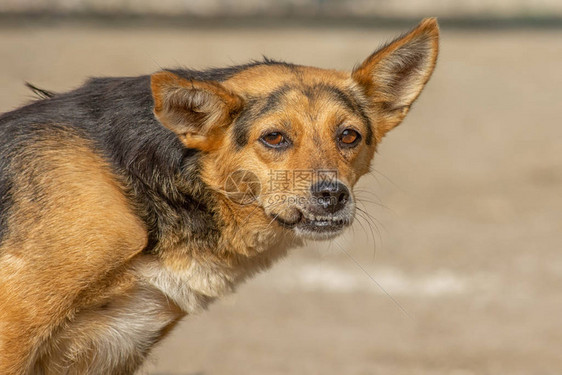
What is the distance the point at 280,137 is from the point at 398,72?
1.04 meters

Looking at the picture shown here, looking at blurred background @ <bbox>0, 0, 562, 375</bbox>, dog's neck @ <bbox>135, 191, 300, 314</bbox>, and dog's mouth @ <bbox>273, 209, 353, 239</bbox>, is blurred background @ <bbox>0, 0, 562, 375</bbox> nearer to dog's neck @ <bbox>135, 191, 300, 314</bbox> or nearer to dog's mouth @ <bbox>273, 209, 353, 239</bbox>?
dog's neck @ <bbox>135, 191, 300, 314</bbox>

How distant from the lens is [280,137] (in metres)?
5.27

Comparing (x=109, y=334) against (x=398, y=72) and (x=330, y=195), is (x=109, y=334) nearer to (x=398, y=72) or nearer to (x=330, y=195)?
(x=330, y=195)

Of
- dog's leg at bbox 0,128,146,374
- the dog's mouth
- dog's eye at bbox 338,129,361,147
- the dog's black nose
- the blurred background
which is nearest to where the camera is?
dog's leg at bbox 0,128,146,374

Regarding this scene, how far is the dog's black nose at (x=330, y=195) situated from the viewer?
5051mm

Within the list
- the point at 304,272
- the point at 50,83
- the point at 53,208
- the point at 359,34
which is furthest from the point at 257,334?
the point at 359,34

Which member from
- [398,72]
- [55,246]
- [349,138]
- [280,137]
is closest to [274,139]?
[280,137]

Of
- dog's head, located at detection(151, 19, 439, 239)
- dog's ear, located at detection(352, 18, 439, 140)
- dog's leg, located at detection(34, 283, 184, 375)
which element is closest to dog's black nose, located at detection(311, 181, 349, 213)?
dog's head, located at detection(151, 19, 439, 239)

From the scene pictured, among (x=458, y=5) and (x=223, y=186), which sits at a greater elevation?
(x=223, y=186)

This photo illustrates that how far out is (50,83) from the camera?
15258mm

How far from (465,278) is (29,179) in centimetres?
598

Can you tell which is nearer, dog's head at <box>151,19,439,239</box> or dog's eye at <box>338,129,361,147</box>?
dog's head at <box>151,19,439,239</box>

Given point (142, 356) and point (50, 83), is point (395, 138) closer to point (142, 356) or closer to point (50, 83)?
point (50, 83)

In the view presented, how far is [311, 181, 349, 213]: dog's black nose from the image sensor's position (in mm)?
5051
